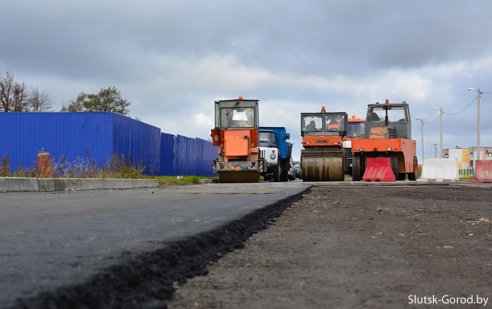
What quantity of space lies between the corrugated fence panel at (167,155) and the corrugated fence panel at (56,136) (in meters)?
8.35

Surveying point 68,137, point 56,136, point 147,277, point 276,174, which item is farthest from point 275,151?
point 147,277

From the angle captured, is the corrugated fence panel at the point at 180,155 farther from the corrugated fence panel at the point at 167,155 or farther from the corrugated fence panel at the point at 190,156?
the corrugated fence panel at the point at 190,156

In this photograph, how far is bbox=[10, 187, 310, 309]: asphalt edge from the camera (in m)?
2.40

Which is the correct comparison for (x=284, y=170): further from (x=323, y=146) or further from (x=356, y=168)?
(x=356, y=168)

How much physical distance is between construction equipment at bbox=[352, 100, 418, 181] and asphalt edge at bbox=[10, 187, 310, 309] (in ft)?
69.3

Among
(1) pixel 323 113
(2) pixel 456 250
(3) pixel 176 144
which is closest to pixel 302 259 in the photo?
(2) pixel 456 250

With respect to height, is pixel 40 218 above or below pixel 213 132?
below

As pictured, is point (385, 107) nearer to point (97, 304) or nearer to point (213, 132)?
point (213, 132)

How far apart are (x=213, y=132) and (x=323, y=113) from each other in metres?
5.09

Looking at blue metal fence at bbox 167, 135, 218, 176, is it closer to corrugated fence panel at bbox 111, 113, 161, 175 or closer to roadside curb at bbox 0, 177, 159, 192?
corrugated fence panel at bbox 111, 113, 161, 175

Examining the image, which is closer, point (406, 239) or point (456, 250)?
point (456, 250)

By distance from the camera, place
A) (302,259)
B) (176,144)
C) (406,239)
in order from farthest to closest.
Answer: (176,144) < (406,239) < (302,259)

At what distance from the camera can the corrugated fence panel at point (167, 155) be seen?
36438 mm

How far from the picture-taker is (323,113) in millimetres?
28750
